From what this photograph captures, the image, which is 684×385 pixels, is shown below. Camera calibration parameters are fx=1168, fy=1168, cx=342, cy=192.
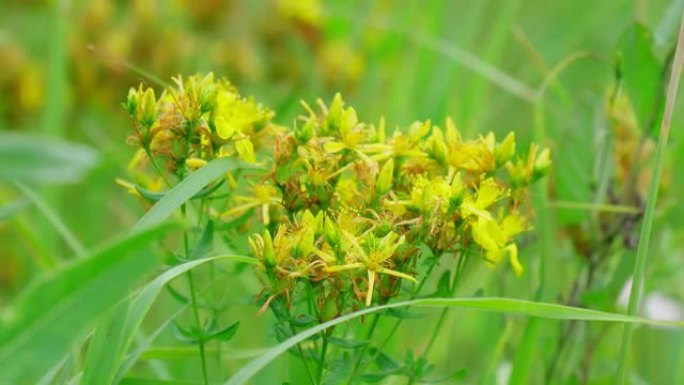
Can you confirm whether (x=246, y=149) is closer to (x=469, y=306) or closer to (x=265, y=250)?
(x=265, y=250)

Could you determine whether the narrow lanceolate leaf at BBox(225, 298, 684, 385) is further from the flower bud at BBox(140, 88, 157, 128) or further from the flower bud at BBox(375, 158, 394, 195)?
the flower bud at BBox(140, 88, 157, 128)

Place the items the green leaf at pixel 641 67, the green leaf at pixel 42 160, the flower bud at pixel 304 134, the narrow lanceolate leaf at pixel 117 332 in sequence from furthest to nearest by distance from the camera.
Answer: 1. the green leaf at pixel 641 67
2. the flower bud at pixel 304 134
3. the narrow lanceolate leaf at pixel 117 332
4. the green leaf at pixel 42 160

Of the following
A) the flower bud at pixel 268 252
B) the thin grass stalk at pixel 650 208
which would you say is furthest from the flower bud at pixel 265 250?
the thin grass stalk at pixel 650 208

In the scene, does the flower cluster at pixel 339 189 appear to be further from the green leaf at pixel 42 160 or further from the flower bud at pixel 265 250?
the green leaf at pixel 42 160

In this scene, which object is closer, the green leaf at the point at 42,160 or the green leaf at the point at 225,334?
the green leaf at the point at 42,160

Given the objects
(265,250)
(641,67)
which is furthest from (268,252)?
(641,67)

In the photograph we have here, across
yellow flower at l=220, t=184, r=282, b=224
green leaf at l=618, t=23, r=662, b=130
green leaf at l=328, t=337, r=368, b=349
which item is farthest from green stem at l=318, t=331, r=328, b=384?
green leaf at l=618, t=23, r=662, b=130

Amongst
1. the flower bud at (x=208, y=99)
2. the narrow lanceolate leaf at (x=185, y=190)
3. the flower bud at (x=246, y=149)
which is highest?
the flower bud at (x=208, y=99)
